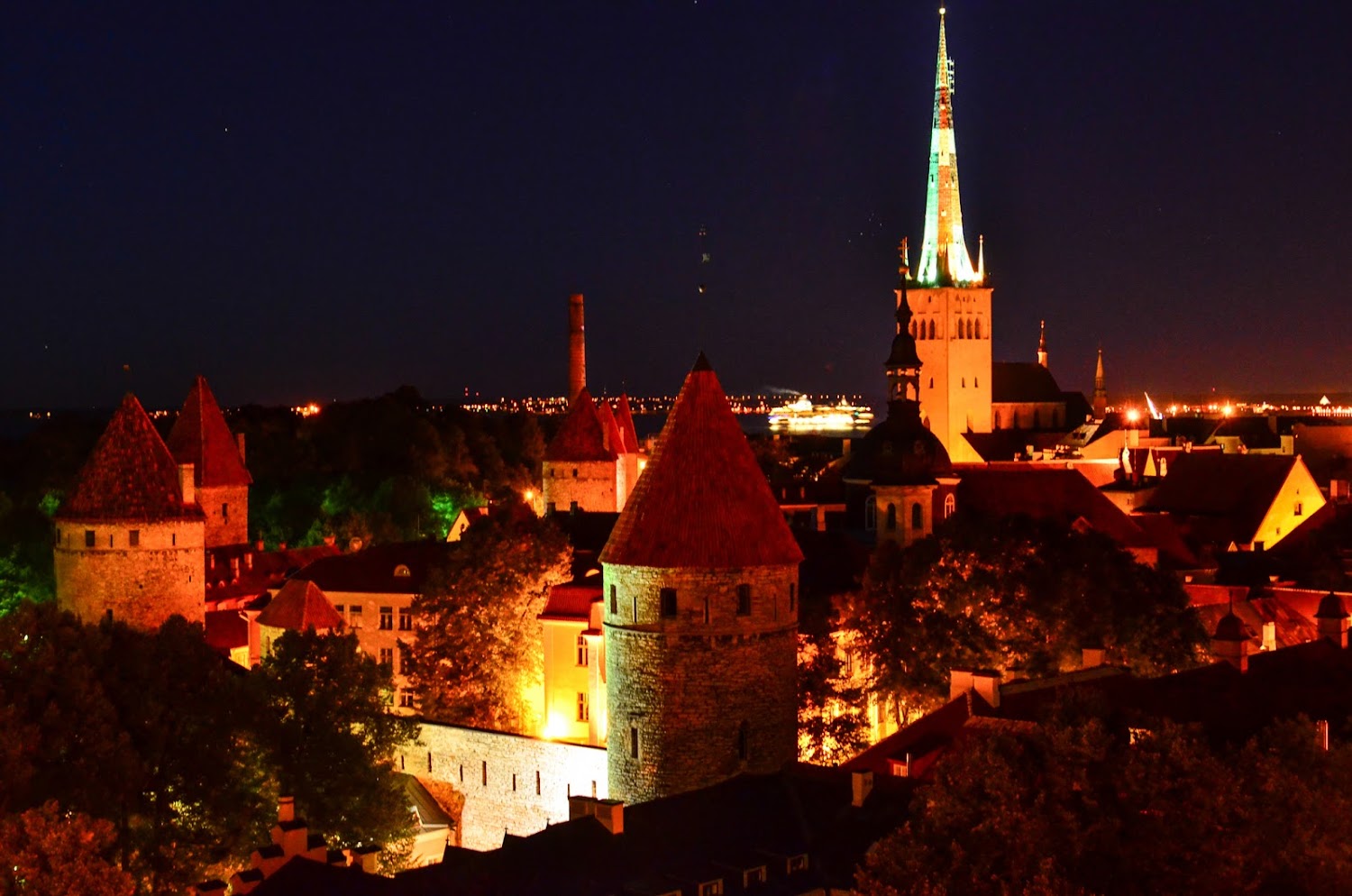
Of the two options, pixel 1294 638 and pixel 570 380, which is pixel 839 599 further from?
pixel 570 380

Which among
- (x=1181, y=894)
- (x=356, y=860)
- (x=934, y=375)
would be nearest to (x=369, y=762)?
(x=356, y=860)

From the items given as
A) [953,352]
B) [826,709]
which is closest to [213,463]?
[826,709]

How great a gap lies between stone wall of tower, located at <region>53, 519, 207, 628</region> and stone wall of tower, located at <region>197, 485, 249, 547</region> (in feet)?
35.1

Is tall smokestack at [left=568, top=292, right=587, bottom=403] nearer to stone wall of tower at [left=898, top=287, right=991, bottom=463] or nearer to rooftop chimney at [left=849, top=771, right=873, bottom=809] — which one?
stone wall of tower at [left=898, top=287, right=991, bottom=463]

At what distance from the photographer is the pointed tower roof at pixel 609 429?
6762 cm

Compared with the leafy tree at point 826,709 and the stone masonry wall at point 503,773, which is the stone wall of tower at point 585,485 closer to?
the stone masonry wall at point 503,773

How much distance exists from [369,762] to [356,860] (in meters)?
6.88

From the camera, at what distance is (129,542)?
5144cm

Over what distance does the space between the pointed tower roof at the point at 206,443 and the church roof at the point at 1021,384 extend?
222ft

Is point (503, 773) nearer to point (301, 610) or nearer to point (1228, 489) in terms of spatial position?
Answer: point (301, 610)

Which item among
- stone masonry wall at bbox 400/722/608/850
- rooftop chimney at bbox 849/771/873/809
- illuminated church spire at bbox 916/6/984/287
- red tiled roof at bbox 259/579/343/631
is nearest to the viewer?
rooftop chimney at bbox 849/771/873/809

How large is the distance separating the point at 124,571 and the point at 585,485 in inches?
751

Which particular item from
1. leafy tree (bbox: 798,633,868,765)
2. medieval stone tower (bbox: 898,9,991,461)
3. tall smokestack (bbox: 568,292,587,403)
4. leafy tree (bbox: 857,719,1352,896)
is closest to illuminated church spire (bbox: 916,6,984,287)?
medieval stone tower (bbox: 898,9,991,461)

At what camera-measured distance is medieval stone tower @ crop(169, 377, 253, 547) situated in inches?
2474
